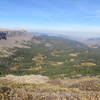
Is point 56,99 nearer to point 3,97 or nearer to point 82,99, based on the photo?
point 82,99

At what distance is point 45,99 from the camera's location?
2394cm

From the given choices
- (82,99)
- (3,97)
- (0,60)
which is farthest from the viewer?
(0,60)

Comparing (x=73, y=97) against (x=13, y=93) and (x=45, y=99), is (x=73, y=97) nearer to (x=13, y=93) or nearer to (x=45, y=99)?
(x=45, y=99)

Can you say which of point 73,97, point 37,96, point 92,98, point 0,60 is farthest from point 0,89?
point 0,60

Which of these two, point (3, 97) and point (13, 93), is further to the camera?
point (13, 93)

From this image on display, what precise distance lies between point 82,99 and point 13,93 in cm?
1099

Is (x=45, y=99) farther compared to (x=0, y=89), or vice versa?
(x=0, y=89)

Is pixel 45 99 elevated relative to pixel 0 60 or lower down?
elevated

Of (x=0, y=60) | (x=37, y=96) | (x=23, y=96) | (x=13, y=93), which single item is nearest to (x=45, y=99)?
(x=37, y=96)

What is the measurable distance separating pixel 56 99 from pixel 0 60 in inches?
6570

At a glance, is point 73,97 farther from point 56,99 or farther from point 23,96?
point 23,96

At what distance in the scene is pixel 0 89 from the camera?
26234mm

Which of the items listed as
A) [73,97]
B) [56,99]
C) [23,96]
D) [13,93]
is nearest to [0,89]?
[13,93]

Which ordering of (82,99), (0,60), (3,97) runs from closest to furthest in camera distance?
(3,97) → (82,99) → (0,60)
